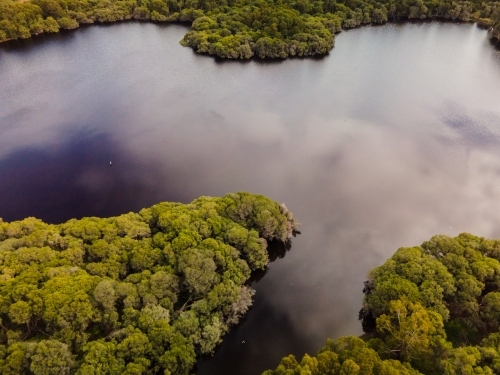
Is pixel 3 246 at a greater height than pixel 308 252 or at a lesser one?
greater

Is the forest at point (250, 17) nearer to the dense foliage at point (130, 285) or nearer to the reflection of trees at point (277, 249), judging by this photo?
the reflection of trees at point (277, 249)

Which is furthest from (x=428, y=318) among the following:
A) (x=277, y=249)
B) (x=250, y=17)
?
(x=250, y=17)

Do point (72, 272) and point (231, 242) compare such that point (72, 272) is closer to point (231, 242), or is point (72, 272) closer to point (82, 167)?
point (231, 242)

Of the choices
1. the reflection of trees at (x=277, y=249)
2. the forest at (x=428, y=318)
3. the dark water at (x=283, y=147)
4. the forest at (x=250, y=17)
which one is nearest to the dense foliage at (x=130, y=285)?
the reflection of trees at (x=277, y=249)

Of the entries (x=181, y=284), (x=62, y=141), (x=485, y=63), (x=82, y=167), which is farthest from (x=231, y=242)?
(x=485, y=63)

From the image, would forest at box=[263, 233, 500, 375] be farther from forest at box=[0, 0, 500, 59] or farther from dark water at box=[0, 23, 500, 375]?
forest at box=[0, 0, 500, 59]

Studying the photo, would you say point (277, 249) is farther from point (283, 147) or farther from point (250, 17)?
point (250, 17)
